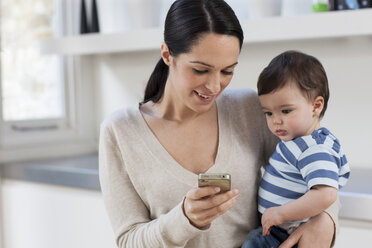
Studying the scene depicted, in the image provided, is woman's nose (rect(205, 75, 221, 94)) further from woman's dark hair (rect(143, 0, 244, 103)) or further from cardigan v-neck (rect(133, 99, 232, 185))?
cardigan v-neck (rect(133, 99, 232, 185))

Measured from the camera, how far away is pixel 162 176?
143 centimetres

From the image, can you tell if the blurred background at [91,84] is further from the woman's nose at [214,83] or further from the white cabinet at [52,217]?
the woman's nose at [214,83]

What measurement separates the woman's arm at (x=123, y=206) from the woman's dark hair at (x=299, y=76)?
0.40 metres

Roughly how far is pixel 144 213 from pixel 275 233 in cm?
33

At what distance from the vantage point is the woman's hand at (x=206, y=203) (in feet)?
3.90

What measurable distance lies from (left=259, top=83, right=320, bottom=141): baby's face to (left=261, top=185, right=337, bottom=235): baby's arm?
152 millimetres

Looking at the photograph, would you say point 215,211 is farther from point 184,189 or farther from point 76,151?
point 76,151

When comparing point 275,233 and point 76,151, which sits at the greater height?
point 275,233

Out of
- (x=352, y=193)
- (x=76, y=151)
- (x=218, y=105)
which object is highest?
(x=218, y=105)

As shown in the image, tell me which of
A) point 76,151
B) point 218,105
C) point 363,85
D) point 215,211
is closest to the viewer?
point 215,211

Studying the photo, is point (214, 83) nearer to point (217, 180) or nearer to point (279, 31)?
point (217, 180)

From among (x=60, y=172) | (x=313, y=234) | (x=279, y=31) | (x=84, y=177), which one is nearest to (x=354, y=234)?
(x=313, y=234)

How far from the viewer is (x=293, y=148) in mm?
1327

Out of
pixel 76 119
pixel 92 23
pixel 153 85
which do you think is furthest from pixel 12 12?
pixel 153 85
